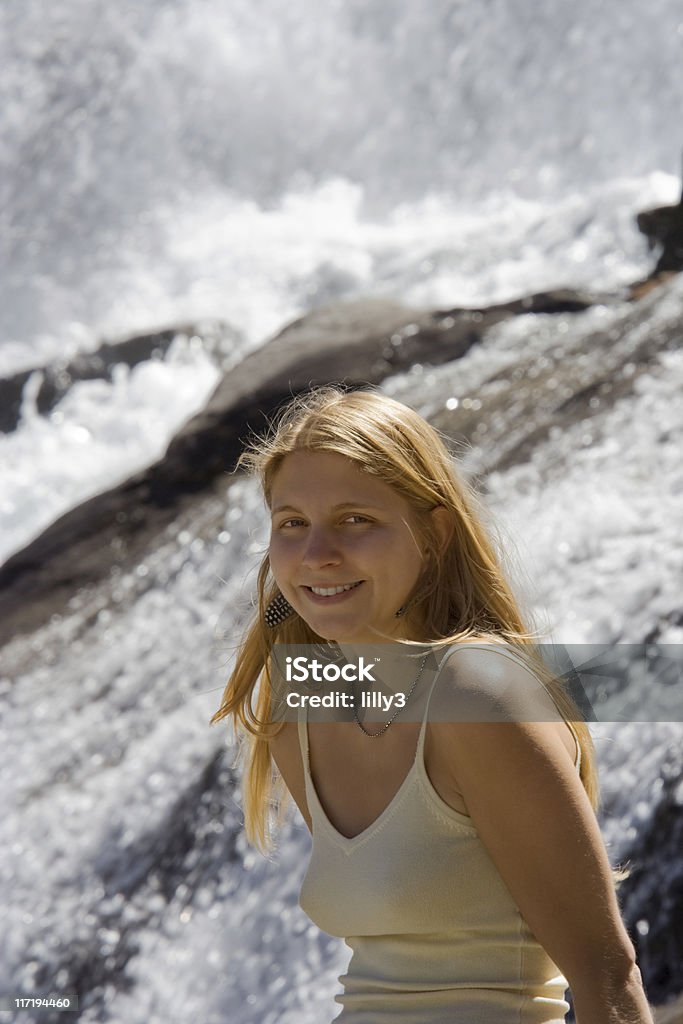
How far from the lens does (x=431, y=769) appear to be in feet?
5.05

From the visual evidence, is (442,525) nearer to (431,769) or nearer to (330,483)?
(330,483)

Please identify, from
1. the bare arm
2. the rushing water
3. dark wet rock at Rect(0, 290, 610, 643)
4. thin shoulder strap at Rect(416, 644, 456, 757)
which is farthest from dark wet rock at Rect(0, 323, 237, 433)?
the bare arm

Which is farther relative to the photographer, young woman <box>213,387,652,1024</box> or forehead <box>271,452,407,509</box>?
forehead <box>271,452,407,509</box>

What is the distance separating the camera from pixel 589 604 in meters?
3.91

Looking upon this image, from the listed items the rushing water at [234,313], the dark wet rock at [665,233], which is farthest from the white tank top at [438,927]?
the dark wet rock at [665,233]

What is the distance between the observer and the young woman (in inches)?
55.5

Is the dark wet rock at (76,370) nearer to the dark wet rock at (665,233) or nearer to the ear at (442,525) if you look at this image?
the dark wet rock at (665,233)

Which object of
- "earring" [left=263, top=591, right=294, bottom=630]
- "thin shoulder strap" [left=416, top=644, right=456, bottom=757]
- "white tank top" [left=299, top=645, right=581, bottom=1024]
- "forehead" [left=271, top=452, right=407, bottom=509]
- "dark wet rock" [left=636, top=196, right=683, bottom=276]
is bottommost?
"dark wet rock" [left=636, top=196, right=683, bottom=276]

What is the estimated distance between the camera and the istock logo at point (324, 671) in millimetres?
1729

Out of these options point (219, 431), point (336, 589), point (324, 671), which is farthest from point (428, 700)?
point (219, 431)

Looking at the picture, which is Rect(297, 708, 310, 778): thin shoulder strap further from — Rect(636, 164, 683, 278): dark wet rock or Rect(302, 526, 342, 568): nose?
Rect(636, 164, 683, 278): dark wet rock

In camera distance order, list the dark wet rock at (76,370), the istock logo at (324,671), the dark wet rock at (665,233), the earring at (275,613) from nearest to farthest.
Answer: the istock logo at (324,671) → the earring at (275,613) → the dark wet rock at (665,233) → the dark wet rock at (76,370)

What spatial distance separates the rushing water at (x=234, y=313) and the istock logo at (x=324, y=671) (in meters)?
0.34

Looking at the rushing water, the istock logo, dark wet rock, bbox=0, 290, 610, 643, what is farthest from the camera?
dark wet rock, bbox=0, 290, 610, 643
